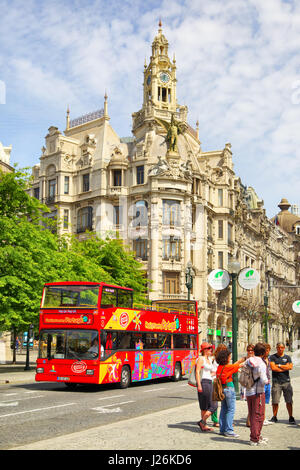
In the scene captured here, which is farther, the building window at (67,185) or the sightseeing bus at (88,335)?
the building window at (67,185)

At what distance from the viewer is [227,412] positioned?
10.3 meters

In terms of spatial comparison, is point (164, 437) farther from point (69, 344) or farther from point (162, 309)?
point (162, 309)

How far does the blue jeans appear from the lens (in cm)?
1019

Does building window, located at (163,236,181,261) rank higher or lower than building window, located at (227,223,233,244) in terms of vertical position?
lower

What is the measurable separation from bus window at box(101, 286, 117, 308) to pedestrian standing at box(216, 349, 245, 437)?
32.3 ft

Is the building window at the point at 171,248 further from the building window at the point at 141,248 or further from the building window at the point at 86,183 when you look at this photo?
the building window at the point at 86,183

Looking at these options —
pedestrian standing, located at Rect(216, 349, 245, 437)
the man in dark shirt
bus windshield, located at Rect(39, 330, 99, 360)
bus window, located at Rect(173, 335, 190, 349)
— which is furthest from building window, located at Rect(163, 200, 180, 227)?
pedestrian standing, located at Rect(216, 349, 245, 437)

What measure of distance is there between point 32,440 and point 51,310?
10.8 metres

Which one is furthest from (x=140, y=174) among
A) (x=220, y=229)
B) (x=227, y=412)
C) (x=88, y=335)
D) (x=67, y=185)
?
(x=227, y=412)

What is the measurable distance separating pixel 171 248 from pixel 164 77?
21.5m

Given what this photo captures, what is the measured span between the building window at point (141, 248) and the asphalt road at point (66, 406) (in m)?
35.0

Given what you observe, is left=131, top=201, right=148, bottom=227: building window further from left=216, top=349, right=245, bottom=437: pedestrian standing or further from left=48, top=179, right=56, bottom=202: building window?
left=216, top=349, right=245, bottom=437: pedestrian standing

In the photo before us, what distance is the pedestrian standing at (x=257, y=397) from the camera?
9266 mm

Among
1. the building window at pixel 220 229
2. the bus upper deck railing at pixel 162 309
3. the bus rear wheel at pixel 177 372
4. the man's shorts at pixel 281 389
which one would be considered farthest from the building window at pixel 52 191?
the man's shorts at pixel 281 389
